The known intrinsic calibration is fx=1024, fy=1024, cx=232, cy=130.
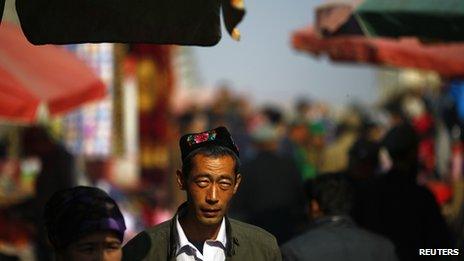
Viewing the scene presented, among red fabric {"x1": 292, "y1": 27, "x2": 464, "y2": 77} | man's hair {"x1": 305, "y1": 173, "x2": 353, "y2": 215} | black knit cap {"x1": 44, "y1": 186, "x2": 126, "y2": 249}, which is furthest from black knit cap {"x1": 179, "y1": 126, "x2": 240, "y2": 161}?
red fabric {"x1": 292, "y1": 27, "x2": 464, "y2": 77}

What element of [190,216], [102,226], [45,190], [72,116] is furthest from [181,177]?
[72,116]

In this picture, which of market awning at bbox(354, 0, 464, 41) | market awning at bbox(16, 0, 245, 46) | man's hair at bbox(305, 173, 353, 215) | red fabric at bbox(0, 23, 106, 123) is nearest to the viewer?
market awning at bbox(16, 0, 245, 46)

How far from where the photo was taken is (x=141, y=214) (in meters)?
12.1

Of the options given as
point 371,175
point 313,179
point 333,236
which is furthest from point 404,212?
point 333,236

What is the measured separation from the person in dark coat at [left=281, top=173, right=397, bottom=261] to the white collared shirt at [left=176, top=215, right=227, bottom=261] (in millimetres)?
739

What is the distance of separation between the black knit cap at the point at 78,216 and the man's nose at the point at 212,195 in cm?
33

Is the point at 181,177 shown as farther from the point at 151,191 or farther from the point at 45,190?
the point at 151,191

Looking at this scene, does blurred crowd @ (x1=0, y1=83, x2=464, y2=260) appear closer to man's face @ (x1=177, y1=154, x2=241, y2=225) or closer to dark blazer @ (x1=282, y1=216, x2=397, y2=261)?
dark blazer @ (x1=282, y1=216, x2=397, y2=261)

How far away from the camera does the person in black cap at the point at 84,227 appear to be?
363 cm

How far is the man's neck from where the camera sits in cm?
388

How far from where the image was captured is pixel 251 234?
4012 mm

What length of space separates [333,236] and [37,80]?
10.6ft

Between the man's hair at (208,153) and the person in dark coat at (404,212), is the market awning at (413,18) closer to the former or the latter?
the person in dark coat at (404,212)

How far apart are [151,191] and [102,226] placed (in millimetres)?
10177
